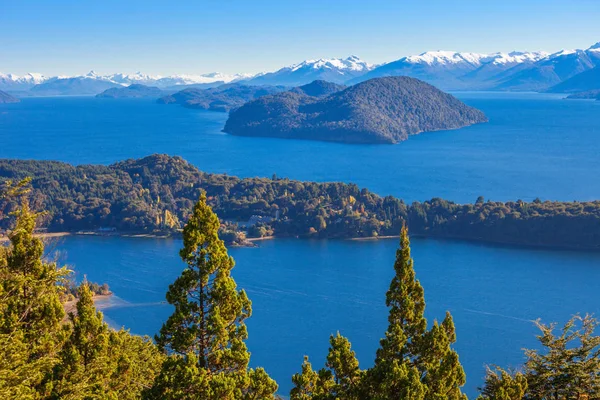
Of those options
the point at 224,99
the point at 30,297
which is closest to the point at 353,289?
the point at 30,297

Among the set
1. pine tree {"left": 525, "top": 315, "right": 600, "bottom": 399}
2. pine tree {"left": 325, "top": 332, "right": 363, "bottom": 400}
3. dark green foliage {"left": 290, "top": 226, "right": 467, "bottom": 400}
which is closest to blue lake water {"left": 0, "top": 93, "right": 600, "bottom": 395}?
pine tree {"left": 325, "top": 332, "right": 363, "bottom": 400}

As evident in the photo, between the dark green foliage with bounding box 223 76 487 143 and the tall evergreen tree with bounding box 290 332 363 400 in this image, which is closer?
the tall evergreen tree with bounding box 290 332 363 400

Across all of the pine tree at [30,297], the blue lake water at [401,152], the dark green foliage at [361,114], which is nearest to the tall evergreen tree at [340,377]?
the pine tree at [30,297]

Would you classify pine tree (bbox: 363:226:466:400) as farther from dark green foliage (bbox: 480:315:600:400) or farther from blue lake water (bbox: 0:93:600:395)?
blue lake water (bbox: 0:93:600:395)

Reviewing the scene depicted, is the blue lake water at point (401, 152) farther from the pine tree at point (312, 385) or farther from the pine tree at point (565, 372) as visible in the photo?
the pine tree at point (312, 385)

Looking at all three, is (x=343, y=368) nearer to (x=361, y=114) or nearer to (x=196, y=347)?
(x=196, y=347)
